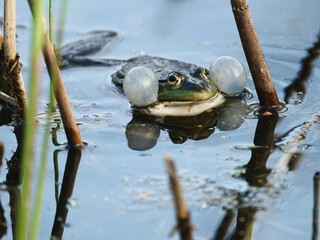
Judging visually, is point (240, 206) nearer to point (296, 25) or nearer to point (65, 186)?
point (65, 186)

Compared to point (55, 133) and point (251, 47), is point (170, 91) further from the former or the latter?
point (55, 133)

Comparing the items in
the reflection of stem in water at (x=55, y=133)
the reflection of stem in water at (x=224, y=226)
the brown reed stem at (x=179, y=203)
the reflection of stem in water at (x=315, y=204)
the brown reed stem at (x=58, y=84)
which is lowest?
the reflection of stem in water at (x=55, y=133)

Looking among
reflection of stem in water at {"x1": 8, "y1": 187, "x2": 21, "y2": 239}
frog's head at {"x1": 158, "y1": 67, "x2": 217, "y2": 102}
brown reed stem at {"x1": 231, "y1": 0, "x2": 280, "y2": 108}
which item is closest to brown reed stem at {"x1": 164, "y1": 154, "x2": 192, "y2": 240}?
reflection of stem in water at {"x1": 8, "y1": 187, "x2": 21, "y2": 239}

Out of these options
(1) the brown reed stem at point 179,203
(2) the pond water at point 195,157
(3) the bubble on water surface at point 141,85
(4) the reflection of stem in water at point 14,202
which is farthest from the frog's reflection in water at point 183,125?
(1) the brown reed stem at point 179,203

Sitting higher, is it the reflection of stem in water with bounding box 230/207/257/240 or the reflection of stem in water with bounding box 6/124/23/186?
the reflection of stem in water with bounding box 230/207/257/240

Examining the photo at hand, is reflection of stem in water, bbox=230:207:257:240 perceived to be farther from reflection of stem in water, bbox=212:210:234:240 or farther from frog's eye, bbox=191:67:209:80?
frog's eye, bbox=191:67:209:80

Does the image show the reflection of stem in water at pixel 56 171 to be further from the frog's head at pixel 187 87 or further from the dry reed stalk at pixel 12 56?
the frog's head at pixel 187 87

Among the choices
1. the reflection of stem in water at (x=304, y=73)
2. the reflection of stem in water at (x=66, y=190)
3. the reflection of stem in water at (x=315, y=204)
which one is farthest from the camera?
the reflection of stem in water at (x=304, y=73)
